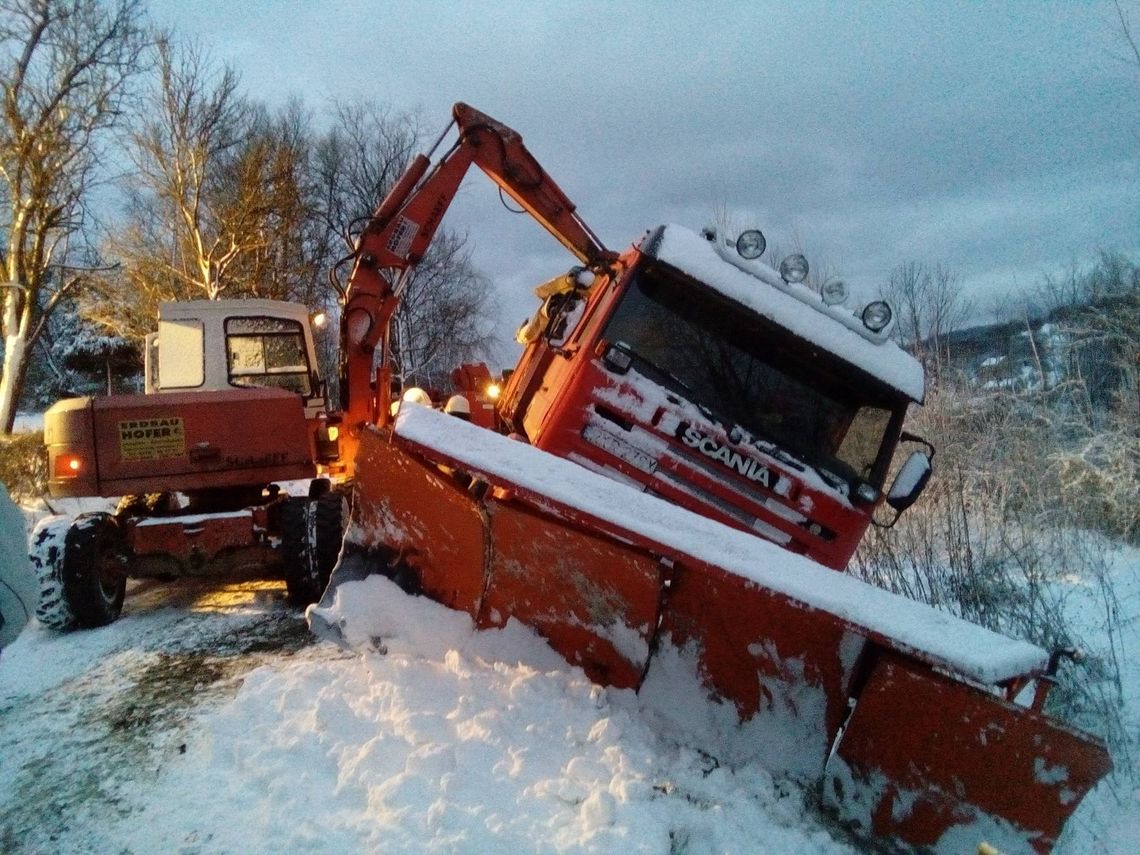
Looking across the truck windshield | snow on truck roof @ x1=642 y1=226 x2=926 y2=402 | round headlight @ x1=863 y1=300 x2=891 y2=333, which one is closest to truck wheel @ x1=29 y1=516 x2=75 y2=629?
the truck windshield

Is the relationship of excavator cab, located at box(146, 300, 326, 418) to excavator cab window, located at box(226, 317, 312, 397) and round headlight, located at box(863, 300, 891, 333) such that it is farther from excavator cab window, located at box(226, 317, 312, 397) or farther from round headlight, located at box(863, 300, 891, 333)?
round headlight, located at box(863, 300, 891, 333)

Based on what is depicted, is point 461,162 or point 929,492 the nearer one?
point 461,162

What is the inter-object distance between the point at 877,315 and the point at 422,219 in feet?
13.4

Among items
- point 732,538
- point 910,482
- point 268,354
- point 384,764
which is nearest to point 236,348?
point 268,354

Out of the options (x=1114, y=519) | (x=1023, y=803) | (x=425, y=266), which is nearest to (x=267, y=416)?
(x=1023, y=803)

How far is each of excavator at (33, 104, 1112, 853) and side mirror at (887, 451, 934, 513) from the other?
16mm

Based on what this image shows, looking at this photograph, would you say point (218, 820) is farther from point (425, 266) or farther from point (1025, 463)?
point (425, 266)

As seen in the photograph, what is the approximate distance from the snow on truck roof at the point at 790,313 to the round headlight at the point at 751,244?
177 millimetres

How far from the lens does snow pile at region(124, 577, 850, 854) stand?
7.94ft

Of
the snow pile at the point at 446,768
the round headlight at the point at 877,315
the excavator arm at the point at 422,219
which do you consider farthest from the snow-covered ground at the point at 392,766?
the excavator arm at the point at 422,219

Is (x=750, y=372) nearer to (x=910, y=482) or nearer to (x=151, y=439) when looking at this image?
(x=910, y=482)

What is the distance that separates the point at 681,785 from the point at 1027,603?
3641 mm

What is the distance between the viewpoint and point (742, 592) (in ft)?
10.8

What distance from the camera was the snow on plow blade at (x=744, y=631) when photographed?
2.57 m
